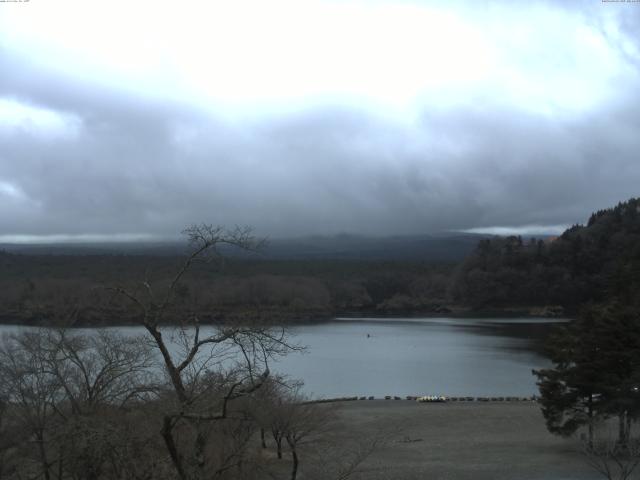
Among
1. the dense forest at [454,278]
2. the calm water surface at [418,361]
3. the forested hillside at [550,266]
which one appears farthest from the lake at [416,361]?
the forested hillside at [550,266]

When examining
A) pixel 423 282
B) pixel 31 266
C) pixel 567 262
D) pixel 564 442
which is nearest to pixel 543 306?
pixel 567 262

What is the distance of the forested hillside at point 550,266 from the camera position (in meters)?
141

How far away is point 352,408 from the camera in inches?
1638

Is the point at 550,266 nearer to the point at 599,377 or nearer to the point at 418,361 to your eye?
the point at 418,361

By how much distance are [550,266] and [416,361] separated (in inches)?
3445

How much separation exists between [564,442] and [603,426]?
94.0 inches

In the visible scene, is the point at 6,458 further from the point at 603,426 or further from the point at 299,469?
the point at 603,426

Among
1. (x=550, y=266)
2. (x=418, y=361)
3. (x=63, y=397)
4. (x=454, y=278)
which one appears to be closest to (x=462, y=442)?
(x=63, y=397)

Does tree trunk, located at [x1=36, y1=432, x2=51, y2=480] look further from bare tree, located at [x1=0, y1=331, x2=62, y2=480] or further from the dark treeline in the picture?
the dark treeline

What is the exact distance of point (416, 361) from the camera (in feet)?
223

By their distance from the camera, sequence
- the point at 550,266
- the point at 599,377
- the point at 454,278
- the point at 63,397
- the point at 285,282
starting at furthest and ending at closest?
the point at 454,278 → the point at 550,266 → the point at 285,282 → the point at 599,377 → the point at 63,397

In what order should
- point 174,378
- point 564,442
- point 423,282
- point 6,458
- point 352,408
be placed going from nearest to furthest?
point 174,378, point 6,458, point 564,442, point 352,408, point 423,282

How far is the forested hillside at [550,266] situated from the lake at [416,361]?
37.5m

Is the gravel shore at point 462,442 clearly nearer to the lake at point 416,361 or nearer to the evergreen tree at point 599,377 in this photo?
the evergreen tree at point 599,377
